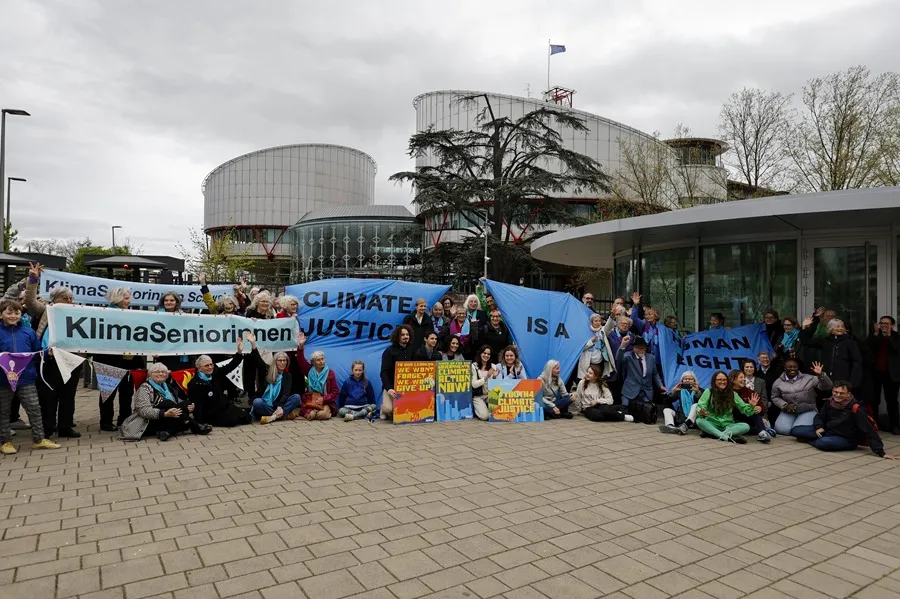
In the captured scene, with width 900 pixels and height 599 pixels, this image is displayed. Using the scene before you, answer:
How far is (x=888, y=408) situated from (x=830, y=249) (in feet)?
8.80

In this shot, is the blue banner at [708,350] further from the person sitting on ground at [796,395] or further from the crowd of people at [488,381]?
the person sitting on ground at [796,395]

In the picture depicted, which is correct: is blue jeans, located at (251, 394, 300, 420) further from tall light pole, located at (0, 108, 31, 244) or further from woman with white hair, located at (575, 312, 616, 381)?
tall light pole, located at (0, 108, 31, 244)

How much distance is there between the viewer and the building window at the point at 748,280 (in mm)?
10375

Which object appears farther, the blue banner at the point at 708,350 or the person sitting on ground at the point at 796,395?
the blue banner at the point at 708,350

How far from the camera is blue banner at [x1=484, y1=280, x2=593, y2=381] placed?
10.2m

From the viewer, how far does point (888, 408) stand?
871cm

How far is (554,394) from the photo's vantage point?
32.0 feet

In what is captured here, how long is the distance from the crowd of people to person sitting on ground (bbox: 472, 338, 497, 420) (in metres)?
0.02

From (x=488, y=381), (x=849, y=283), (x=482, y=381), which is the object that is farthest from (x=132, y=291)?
(x=849, y=283)

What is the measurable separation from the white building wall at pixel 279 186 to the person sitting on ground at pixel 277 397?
8117 cm

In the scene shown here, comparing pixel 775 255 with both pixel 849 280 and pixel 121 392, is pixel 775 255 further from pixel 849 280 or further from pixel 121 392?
pixel 121 392

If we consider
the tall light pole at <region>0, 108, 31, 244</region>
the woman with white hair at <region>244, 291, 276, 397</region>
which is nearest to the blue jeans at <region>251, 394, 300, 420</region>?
the woman with white hair at <region>244, 291, 276, 397</region>

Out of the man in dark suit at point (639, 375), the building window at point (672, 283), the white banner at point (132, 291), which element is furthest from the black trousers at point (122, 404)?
the building window at point (672, 283)

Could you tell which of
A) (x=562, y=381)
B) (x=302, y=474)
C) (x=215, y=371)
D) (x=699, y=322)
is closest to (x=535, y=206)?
(x=699, y=322)
